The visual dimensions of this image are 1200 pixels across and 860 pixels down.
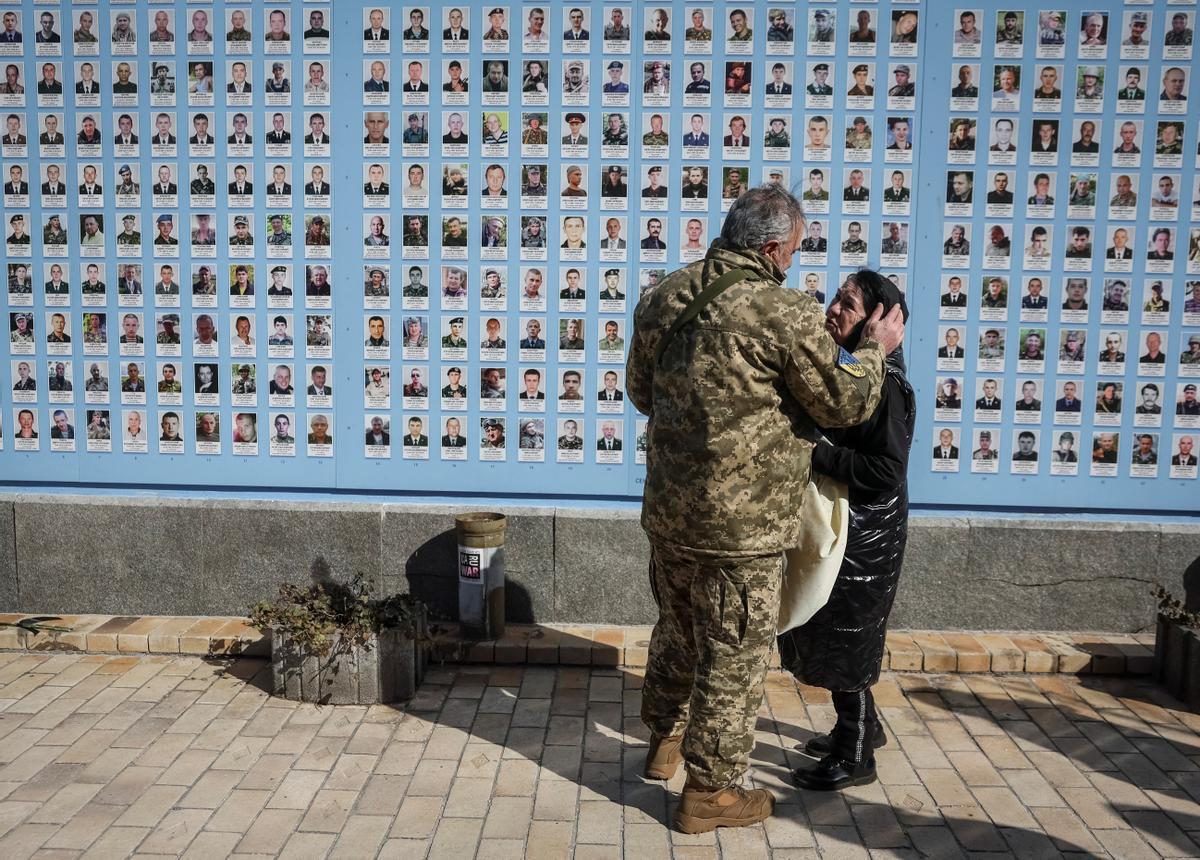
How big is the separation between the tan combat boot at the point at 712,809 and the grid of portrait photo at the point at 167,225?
2.94 meters

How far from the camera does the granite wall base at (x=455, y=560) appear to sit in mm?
5652

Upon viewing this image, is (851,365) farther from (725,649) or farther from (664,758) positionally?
(664,758)

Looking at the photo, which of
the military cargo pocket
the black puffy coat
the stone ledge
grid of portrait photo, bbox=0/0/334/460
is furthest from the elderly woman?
grid of portrait photo, bbox=0/0/334/460

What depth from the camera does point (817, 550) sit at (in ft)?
12.7

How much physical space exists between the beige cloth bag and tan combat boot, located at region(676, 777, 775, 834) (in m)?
0.65

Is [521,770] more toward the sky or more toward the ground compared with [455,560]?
more toward the ground

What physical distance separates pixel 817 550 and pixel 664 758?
107 centimetres

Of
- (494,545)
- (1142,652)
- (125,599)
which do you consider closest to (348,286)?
(494,545)

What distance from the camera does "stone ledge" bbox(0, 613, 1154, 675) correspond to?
5383mm

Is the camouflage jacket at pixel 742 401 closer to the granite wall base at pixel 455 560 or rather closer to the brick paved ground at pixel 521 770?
the brick paved ground at pixel 521 770

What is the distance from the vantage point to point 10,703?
4.91m

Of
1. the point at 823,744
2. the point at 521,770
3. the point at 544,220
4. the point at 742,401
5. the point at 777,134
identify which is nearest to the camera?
the point at 742,401

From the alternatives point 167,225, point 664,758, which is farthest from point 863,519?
point 167,225

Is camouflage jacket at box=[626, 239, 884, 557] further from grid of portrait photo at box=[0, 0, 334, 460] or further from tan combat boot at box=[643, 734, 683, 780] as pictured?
grid of portrait photo at box=[0, 0, 334, 460]
